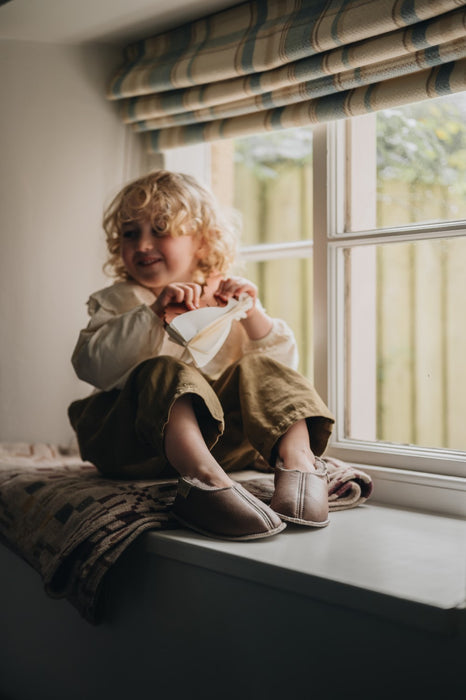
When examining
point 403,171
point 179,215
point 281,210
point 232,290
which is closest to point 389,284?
point 403,171

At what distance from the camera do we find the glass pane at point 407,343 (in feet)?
5.66

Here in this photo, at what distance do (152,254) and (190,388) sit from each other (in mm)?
461

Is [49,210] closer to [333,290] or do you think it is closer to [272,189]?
[333,290]

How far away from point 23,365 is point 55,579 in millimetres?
783

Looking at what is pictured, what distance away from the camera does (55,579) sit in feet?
4.34

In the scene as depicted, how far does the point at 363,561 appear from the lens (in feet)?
3.63

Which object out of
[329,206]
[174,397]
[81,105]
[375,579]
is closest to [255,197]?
[81,105]

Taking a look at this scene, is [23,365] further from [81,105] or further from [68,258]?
[81,105]

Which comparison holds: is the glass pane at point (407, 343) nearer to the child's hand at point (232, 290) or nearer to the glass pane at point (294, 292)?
the child's hand at point (232, 290)

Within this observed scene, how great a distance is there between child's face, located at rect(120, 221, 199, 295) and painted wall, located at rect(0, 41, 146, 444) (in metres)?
A: 0.33

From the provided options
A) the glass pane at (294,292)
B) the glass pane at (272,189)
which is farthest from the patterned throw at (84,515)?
the glass pane at (272,189)

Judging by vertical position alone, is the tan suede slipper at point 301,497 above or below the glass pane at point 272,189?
below

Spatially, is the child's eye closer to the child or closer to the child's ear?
the child

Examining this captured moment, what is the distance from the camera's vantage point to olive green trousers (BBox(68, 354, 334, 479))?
142 cm
